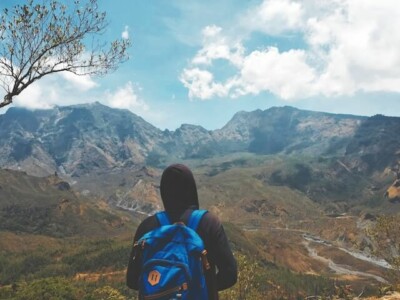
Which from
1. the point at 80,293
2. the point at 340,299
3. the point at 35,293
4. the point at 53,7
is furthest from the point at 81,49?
the point at 80,293

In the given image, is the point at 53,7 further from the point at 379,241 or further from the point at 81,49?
the point at 379,241

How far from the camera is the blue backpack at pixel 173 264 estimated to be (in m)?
6.47

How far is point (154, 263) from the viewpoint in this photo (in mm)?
6707

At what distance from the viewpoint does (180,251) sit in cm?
664

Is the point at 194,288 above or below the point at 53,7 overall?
below

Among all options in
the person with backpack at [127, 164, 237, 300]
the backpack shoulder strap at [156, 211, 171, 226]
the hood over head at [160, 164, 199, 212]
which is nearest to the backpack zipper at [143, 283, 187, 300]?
the person with backpack at [127, 164, 237, 300]

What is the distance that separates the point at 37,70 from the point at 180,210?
1665 cm

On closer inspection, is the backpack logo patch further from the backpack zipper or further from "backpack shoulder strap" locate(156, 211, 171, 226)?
"backpack shoulder strap" locate(156, 211, 171, 226)

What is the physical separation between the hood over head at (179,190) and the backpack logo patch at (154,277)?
115 cm

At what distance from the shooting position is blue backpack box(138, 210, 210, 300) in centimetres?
647

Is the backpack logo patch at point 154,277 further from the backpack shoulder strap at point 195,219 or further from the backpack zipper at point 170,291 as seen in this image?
the backpack shoulder strap at point 195,219

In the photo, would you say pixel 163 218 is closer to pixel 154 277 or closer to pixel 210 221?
pixel 210 221

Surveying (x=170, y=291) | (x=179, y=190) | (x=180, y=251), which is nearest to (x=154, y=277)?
(x=170, y=291)

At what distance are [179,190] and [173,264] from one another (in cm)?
133
